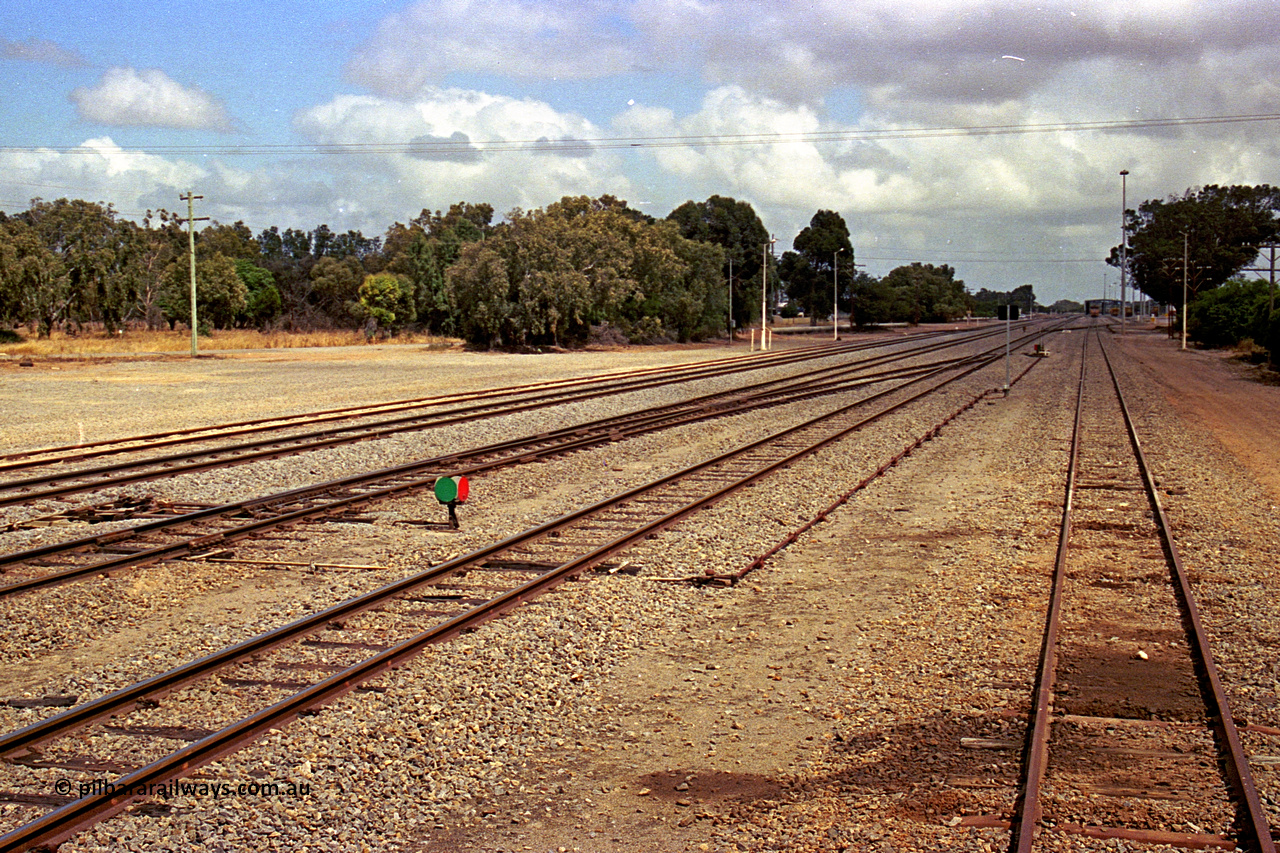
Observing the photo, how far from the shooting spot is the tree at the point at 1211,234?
107125 millimetres

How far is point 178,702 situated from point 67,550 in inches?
190

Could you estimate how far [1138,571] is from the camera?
34.0 feet

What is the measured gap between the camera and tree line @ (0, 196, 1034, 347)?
6350 centimetres

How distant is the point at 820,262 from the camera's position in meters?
114

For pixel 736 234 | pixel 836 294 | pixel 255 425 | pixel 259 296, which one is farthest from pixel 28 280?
pixel 736 234

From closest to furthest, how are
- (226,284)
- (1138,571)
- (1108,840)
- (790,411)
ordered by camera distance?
(1108,840), (1138,571), (790,411), (226,284)

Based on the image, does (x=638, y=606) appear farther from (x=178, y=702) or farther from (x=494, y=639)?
(x=178, y=702)

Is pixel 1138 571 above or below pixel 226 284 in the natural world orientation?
below

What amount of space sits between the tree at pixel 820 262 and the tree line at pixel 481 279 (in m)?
0.20

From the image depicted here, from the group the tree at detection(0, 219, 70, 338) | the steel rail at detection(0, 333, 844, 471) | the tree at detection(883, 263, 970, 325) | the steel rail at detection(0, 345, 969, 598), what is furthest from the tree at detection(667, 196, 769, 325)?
the steel rail at detection(0, 345, 969, 598)

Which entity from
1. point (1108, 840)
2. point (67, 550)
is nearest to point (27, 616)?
point (67, 550)

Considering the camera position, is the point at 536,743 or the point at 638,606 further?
the point at 638,606

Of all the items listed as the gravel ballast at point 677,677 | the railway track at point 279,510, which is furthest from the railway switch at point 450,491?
the railway track at point 279,510

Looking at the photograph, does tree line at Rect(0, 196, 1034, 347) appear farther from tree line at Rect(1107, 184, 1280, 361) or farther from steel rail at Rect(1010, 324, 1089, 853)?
steel rail at Rect(1010, 324, 1089, 853)
